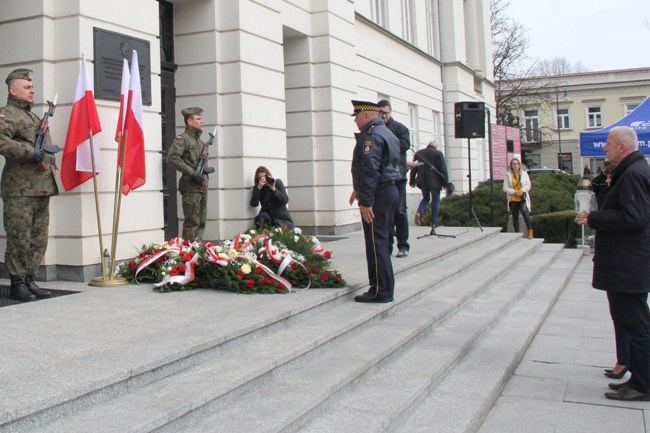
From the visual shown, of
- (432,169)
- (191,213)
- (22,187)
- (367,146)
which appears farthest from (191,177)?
(432,169)

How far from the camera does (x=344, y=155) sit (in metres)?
13.0

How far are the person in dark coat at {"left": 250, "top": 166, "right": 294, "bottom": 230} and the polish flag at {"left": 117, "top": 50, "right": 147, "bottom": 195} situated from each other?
2.80m

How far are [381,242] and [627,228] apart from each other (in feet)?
8.21

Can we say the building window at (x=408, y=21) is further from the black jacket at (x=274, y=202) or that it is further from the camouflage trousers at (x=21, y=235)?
the camouflage trousers at (x=21, y=235)

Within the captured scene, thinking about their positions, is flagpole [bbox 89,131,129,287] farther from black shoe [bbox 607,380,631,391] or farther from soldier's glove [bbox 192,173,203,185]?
black shoe [bbox 607,380,631,391]

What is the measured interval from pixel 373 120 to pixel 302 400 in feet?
11.6

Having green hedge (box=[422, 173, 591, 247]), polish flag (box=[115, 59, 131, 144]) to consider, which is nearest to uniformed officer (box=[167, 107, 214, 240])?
polish flag (box=[115, 59, 131, 144])

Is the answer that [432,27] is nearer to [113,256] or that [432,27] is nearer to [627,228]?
[113,256]

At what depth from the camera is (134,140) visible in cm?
703

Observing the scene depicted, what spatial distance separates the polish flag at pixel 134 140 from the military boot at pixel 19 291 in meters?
1.47

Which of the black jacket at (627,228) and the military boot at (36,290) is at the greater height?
the black jacket at (627,228)

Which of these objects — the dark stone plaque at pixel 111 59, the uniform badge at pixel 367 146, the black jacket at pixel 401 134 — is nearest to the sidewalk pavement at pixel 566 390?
the uniform badge at pixel 367 146

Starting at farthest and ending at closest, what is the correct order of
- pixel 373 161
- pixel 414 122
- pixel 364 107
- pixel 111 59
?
1. pixel 414 122
2. pixel 111 59
3. pixel 364 107
4. pixel 373 161

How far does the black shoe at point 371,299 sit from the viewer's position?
655 centimetres
